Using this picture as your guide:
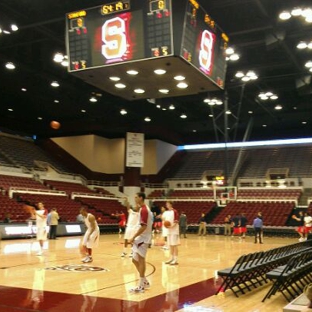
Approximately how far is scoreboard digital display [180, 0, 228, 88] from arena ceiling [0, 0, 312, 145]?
3231 millimetres

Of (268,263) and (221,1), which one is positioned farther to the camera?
(221,1)

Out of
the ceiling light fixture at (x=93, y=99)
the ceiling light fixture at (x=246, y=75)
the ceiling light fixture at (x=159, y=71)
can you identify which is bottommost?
the ceiling light fixture at (x=159, y=71)

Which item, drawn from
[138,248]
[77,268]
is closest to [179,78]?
[138,248]

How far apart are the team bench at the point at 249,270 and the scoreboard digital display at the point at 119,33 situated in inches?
160

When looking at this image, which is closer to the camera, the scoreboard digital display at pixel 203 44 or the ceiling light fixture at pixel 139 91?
the scoreboard digital display at pixel 203 44

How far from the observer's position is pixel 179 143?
3744 cm

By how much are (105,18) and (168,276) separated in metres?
5.54

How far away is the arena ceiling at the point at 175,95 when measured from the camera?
535 inches

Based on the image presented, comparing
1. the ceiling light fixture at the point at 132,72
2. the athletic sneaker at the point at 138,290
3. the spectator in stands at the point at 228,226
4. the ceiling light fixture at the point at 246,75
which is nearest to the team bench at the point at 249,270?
the athletic sneaker at the point at 138,290

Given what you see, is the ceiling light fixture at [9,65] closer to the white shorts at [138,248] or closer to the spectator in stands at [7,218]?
the spectator in stands at [7,218]

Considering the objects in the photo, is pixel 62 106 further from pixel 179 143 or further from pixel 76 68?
pixel 76 68

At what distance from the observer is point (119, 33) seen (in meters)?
8.68

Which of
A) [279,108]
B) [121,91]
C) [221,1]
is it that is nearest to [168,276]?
[121,91]

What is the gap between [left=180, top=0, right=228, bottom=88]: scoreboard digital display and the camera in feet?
27.9
